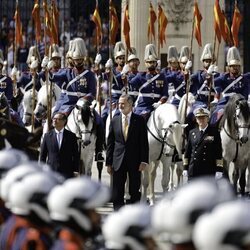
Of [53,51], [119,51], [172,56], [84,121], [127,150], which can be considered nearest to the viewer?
[127,150]

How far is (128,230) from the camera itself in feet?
24.9

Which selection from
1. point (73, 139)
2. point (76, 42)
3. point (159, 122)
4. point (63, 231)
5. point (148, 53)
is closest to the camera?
point (63, 231)

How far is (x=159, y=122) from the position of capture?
19.2 meters

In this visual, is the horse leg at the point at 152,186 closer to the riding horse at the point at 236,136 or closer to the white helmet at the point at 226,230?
the riding horse at the point at 236,136

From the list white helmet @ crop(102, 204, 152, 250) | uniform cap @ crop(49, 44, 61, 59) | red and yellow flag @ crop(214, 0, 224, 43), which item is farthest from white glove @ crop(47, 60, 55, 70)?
white helmet @ crop(102, 204, 152, 250)

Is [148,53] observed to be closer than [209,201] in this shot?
No

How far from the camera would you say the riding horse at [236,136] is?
60.0 ft

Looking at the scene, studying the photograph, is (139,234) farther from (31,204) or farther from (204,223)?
(31,204)

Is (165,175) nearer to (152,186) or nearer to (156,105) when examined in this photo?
(152,186)

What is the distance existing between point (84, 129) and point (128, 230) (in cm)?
1096

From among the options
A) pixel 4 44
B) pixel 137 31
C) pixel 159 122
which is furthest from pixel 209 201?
pixel 4 44

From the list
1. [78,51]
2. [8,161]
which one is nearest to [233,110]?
[78,51]

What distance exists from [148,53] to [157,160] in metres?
3.07

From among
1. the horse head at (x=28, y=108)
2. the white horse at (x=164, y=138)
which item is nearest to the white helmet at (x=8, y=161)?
the white horse at (x=164, y=138)
